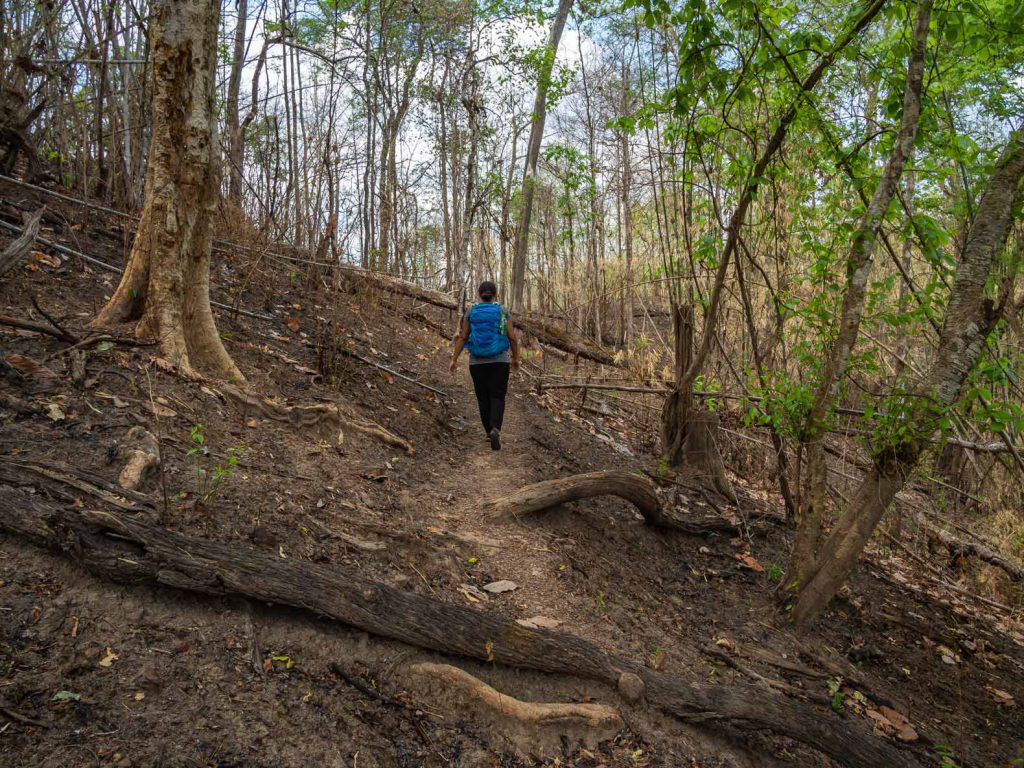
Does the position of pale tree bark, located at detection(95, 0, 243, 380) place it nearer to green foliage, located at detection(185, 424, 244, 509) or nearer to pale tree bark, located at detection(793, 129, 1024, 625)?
green foliage, located at detection(185, 424, 244, 509)

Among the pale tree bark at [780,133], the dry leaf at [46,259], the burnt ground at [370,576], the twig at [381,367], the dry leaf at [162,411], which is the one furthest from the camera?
the twig at [381,367]

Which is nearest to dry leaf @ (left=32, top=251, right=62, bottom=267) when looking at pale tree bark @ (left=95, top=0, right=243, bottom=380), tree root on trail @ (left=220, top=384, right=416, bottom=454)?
pale tree bark @ (left=95, top=0, right=243, bottom=380)

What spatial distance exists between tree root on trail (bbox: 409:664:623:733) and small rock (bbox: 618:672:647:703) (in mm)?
234

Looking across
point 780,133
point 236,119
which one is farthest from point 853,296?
point 236,119

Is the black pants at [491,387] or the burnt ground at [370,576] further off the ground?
the black pants at [491,387]

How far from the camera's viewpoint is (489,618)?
3125 millimetres

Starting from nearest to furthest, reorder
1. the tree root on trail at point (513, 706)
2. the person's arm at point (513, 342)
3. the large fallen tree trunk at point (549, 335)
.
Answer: the tree root on trail at point (513, 706) < the person's arm at point (513, 342) < the large fallen tree trunk at point (549, 335)

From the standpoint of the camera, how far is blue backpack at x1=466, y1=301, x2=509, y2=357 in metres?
6.41

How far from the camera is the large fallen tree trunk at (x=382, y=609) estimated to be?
2.56m

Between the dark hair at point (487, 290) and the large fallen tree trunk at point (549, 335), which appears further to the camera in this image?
the large fallen tree trunk at point (549, 335)

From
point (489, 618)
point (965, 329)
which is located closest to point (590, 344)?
point (965, 329)

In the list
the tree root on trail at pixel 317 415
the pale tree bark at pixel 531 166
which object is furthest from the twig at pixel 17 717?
the pale tree bark at pixel 531 166

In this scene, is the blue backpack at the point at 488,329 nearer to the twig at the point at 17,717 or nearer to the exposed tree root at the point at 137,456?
the exposed tree root at the point at 137,456

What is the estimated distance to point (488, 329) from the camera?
641 centimetres
